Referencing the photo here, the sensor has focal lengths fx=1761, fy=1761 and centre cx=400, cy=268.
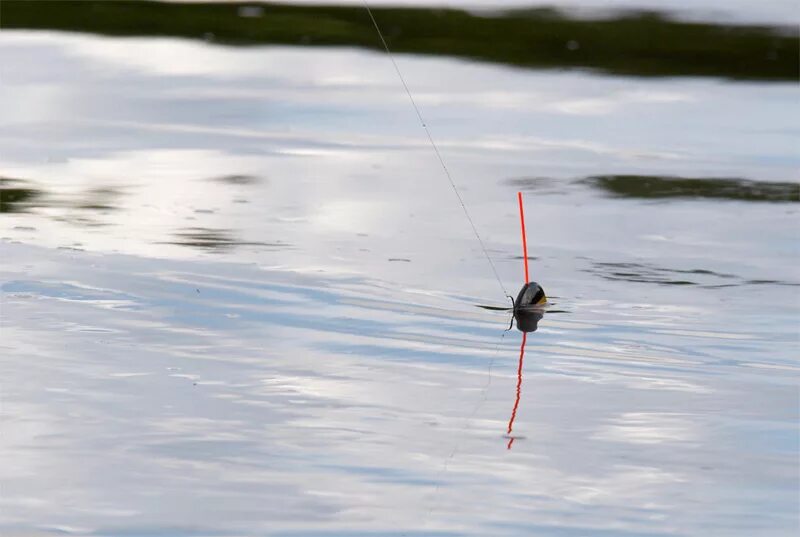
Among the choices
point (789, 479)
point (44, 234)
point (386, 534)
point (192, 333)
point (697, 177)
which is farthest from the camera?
point (697, 177)

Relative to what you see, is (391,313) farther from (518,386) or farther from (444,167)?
(444,167)

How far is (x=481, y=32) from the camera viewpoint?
64.0 feet

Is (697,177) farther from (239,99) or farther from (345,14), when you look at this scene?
(345,14)

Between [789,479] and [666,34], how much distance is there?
13796 mm

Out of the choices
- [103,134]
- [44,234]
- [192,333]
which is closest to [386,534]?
[192,333]

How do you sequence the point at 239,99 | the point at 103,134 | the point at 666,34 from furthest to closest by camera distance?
the point at 666,34 → the point at 239,99 → the point at 103,134

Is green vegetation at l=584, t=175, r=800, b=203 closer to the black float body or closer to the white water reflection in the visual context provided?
the black float body

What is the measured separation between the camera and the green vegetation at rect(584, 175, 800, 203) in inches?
456

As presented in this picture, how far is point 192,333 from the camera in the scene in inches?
314

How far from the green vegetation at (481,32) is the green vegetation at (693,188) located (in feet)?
15.3

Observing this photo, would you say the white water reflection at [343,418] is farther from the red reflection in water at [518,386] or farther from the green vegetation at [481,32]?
the green vegetation at [481,32]

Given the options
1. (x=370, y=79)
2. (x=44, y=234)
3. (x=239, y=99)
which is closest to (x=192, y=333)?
(x=44, y=234)

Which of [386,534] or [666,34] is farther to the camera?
[666,34]

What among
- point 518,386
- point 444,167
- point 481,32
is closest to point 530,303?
point 518,386
